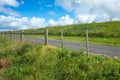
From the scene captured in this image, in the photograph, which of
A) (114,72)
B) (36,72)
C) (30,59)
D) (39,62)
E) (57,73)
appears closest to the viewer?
(114,72)

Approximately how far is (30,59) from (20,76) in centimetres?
225

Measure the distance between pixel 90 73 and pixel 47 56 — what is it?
4.14 meters

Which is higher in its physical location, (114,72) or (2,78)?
(114,72)

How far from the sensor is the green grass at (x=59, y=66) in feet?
34.2

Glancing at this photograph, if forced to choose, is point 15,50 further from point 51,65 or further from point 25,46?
point 51,65

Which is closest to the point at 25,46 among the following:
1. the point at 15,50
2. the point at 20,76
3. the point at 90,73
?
the point at 15,50

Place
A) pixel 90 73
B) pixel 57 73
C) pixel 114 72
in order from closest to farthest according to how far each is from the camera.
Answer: pixel 114 72
pixel 90 73
pixel 57 73

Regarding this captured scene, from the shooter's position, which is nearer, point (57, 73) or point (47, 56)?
point (57, 73)

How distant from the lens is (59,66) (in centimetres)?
1223

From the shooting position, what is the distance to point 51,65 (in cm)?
1265

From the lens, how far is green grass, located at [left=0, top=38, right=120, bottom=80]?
10.4m

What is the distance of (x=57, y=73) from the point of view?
11531mm

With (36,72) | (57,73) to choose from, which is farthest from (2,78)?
(57,73)

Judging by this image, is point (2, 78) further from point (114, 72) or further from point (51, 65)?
point (114, 72)
